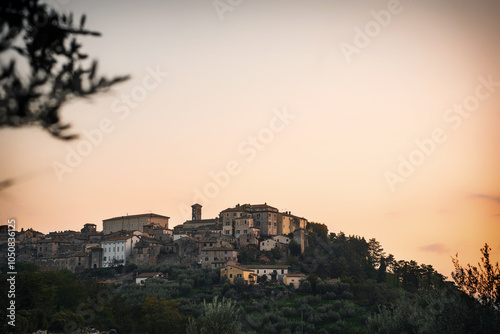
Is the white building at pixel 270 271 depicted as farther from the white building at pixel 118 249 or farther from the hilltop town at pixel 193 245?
the white building at pixel 118 249

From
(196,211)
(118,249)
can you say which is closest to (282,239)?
(196,211)

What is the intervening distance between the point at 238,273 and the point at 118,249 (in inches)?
895

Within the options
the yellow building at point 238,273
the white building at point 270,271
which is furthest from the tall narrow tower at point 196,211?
the yellow building at point 238,273

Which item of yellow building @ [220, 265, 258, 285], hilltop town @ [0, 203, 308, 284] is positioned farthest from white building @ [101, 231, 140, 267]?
yellow building @ [220, 265, 258, 285]

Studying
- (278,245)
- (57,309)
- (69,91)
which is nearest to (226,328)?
(57,309)

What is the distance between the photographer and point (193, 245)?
279 ft

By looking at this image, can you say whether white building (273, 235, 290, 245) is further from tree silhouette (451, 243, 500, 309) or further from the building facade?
tree silhouette (451, 243, 500, 309)

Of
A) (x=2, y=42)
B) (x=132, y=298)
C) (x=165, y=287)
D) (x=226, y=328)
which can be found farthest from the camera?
(x=165, y=287)

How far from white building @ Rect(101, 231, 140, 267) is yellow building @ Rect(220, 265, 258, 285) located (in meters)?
18.6

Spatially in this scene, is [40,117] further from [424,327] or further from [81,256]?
[81,256]

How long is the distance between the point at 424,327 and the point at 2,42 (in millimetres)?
22653

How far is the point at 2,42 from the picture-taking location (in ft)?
23.7

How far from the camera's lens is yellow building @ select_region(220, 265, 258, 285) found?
242ft

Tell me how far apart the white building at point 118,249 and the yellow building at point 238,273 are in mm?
18580
